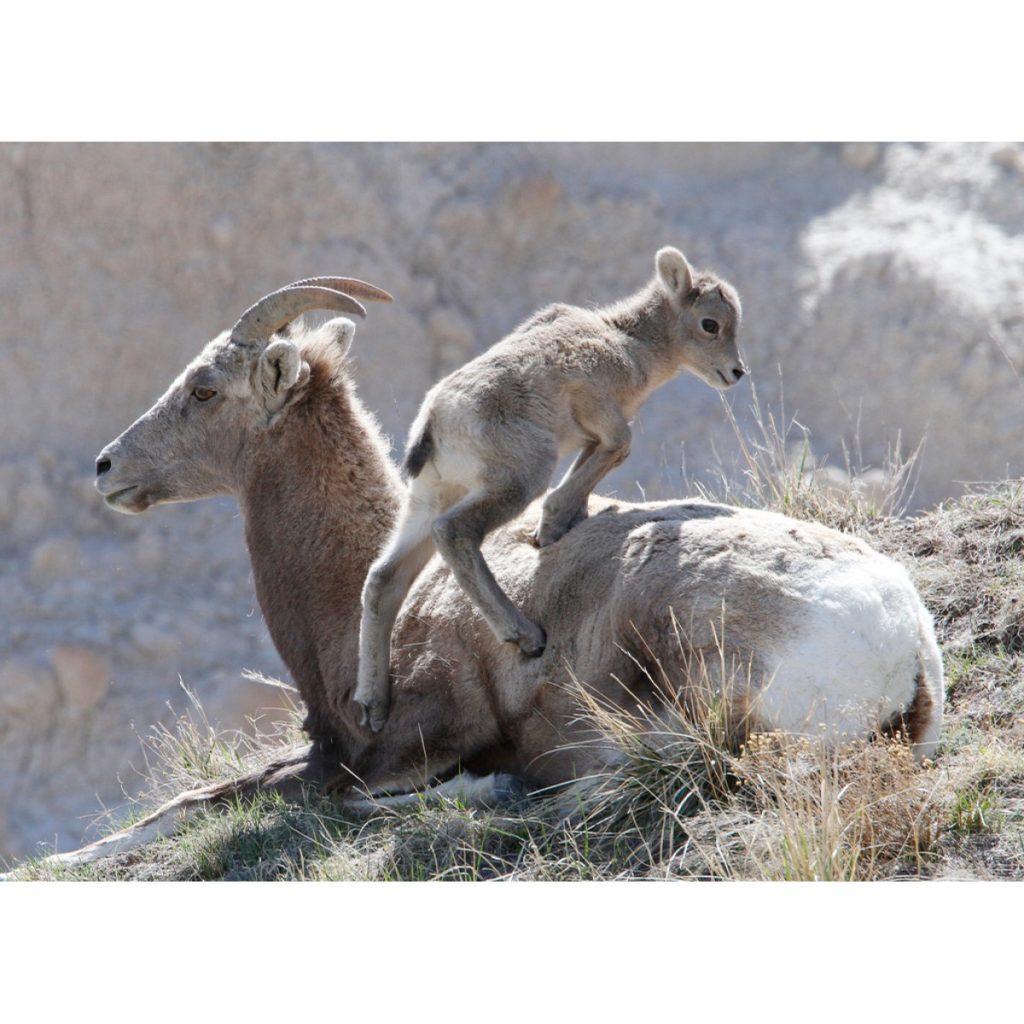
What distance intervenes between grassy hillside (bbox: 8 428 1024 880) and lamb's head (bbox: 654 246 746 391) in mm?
1424

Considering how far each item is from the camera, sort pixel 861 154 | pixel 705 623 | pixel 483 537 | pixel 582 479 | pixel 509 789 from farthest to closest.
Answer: pixel 861 154, pixel 582 479, pixel 509 789, pixel 483 537, pixel 705 623

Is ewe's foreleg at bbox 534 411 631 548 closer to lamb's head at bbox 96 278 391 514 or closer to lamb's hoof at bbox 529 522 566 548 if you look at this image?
lamb's hoof at bbox 529 522 566 548

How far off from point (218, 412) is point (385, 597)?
4.17 feet

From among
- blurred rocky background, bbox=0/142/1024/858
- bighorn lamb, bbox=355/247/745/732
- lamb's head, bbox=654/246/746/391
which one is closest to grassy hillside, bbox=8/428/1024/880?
bighorn lamb, bbox=355/247/745/732

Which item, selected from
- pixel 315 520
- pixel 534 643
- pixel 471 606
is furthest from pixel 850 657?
pixel 315 520

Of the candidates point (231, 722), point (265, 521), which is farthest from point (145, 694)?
point (265, 521)

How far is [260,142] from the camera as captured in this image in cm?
1745

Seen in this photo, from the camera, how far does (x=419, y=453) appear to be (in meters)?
5.28

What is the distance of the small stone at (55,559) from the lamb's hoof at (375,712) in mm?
11849

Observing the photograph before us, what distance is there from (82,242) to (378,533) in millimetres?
12432

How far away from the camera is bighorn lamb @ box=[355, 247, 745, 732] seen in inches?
200

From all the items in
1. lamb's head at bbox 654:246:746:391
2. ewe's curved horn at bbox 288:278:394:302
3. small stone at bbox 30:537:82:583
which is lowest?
small stone at bbox 30:537:82:583

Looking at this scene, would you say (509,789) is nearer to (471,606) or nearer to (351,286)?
(471,606)

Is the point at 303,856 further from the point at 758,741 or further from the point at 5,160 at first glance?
the point at 5,160
